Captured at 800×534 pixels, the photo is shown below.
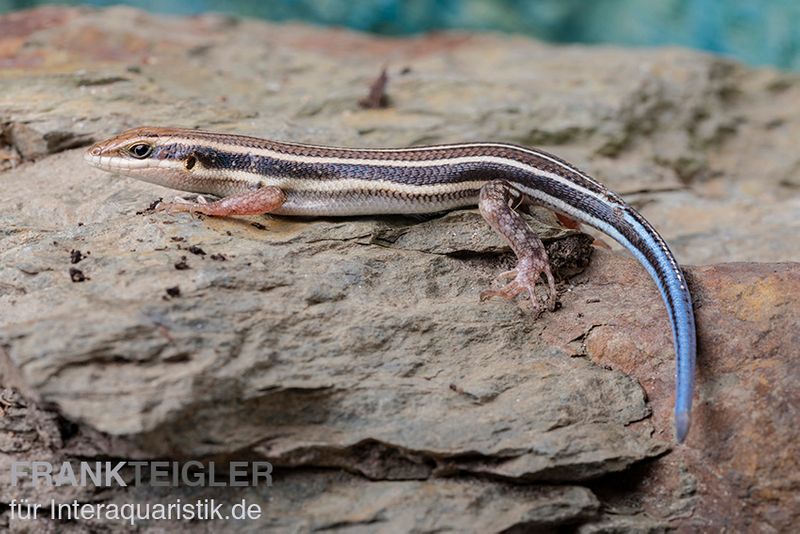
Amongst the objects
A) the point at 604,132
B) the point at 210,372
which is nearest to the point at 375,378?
the point at 210,372

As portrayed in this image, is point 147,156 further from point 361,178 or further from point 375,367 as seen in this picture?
point 375,367

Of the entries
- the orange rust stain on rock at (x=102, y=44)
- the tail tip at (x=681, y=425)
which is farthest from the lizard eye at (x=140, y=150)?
the tail tip at (x=681, y=425)

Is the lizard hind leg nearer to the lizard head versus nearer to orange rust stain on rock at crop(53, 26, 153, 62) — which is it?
the lizard head

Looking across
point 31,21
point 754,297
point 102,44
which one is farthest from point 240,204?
point 31,21

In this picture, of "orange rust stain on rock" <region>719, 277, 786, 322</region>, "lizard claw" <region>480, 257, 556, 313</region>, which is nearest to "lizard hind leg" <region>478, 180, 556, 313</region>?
"lizard claw" <region>480, 257, 556, 313</region>

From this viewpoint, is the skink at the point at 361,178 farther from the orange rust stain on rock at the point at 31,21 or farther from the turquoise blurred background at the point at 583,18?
the turquoise blurred background at the point at 583,18

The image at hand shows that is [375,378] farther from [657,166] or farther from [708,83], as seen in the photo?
[708,83]
